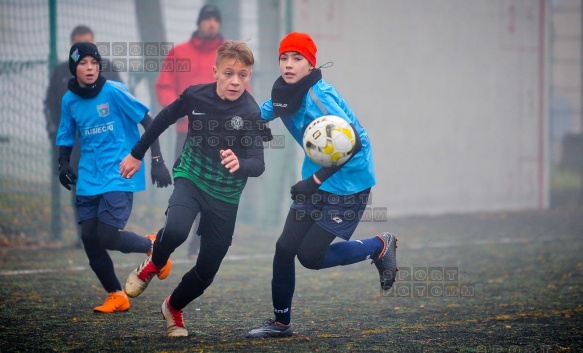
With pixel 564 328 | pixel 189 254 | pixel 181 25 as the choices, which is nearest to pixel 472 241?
pixel 189 254

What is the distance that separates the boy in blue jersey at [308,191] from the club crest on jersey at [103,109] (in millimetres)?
1435

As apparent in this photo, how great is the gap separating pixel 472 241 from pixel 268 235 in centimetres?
282

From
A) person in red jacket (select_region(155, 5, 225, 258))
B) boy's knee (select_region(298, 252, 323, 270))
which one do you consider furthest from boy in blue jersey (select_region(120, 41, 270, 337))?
person in red jacket (select_region(155, 5, 225, 258))

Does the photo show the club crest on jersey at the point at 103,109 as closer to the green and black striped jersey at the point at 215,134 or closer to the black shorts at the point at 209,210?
the green and black striped jersey at the point at 215,134

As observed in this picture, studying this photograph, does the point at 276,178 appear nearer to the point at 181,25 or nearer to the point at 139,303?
the point at 181,25

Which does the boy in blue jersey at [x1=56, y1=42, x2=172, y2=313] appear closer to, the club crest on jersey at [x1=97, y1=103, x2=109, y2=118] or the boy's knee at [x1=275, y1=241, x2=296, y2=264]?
the club crest on jersey at [x1=97, y1=103, x2=109, y2=118]

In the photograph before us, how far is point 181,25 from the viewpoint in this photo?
470 inches

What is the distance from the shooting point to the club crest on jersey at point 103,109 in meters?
6.36

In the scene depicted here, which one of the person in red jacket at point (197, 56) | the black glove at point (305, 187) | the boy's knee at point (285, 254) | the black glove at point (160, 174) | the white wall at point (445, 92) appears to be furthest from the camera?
the white wall at point (445, 92)

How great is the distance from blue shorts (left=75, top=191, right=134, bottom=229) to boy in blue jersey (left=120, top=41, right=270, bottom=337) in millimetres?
917

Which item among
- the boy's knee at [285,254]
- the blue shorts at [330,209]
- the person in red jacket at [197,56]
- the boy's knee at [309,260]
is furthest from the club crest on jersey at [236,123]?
the person in red jacket at [197,56]

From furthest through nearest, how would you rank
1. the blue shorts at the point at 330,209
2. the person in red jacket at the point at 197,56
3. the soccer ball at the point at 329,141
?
the person in red jacket at the point at 197,56 → the blue shorts at the point at 330,209 → the soccer ball at the point at 329,141

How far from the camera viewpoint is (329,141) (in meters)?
5.06

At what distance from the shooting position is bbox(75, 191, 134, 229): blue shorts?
620cm
